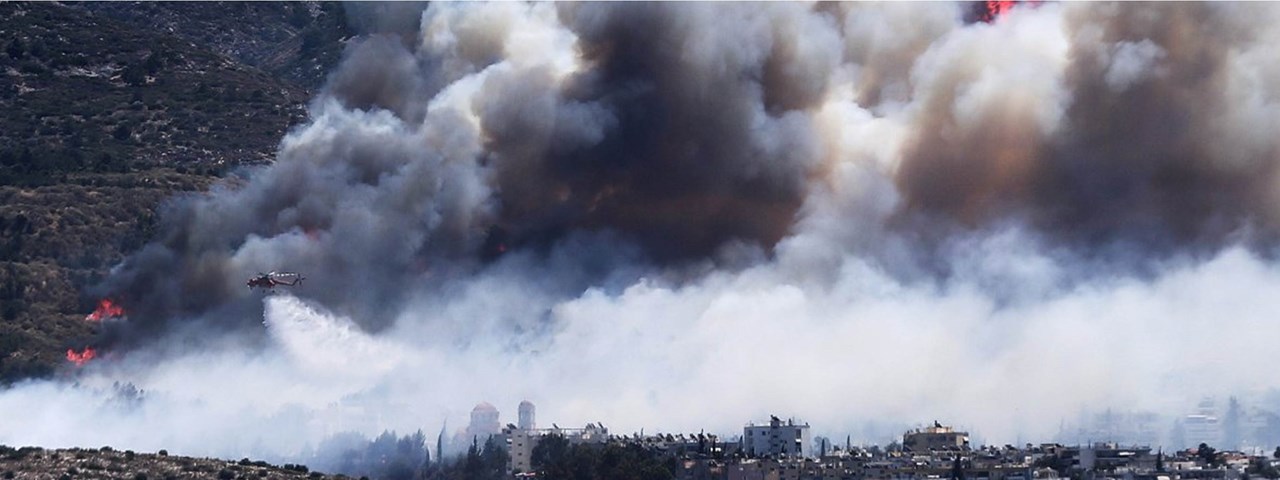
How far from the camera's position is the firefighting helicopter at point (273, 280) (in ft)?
487

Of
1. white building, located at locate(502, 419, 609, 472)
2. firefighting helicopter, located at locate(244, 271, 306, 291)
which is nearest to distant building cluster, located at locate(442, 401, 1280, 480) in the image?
white building, located at locate(502, 419, 609, 472)

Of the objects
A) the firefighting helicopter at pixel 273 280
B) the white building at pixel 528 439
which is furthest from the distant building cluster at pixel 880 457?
the firefighting helicopter at pixel 273 280

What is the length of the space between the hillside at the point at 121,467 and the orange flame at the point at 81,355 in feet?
89.8

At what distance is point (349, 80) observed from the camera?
176750mm

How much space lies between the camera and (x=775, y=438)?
518 feet

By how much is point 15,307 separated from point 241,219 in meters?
14.5

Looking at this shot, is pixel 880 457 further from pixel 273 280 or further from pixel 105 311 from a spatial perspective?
pixel 105 311

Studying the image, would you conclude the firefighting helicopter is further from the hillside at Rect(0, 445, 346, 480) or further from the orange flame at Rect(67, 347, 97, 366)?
the hillside at Rect(0, 445, 346, 480)

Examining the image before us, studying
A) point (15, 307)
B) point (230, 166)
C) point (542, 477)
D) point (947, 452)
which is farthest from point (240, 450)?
point (230, 166)

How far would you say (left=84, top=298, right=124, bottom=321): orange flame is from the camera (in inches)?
6353

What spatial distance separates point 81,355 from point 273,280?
1521 centimetres

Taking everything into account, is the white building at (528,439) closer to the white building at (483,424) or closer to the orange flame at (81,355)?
the white building at (483,424)

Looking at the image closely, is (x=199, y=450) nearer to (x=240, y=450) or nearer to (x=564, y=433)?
(x=240, y=450)

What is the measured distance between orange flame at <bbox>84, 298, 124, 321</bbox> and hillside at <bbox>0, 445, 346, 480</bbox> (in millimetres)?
32594
